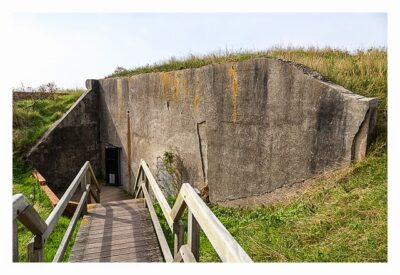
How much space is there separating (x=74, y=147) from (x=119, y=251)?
8682 millimetres

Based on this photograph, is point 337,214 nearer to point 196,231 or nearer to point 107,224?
point 196,231

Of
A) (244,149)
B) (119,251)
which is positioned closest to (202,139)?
(244,149)

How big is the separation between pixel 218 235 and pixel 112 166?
438 inches

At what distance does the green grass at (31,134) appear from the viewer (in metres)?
7.91

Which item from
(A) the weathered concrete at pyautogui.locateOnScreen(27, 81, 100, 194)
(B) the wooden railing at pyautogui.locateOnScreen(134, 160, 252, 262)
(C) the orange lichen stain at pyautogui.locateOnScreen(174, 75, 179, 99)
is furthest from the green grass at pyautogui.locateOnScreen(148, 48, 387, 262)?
(A) the weathered concrete at pyautogui.locateOnScreen(27, 81, 100, 194)

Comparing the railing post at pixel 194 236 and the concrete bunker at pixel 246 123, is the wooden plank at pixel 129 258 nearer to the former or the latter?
the railing post at pixel 194 236

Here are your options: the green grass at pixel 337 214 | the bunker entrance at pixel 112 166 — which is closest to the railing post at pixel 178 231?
the green grass at pixel 337 214

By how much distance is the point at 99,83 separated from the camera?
1255 centimetres

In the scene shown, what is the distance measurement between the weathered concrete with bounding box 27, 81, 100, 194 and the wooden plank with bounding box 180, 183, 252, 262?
10203 millimetres

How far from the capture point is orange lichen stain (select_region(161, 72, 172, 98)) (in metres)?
8.12

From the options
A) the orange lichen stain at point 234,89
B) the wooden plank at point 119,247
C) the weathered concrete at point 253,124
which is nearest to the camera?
the wooden plank at point 119,247

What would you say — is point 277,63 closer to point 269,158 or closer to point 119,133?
point 269,158

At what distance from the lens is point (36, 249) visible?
2818mm

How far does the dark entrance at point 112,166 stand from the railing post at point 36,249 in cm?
930
